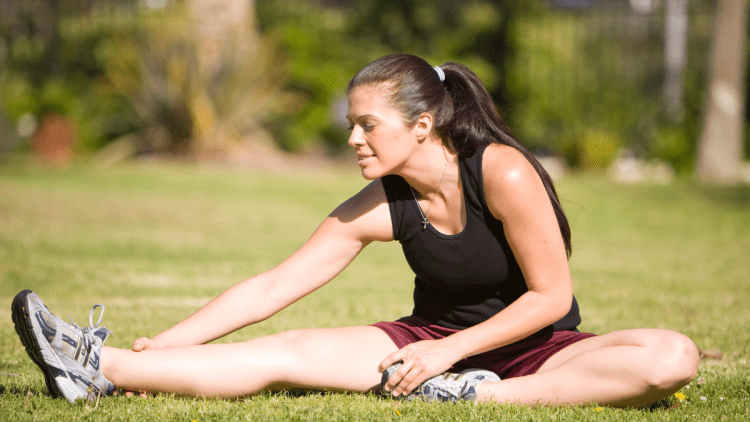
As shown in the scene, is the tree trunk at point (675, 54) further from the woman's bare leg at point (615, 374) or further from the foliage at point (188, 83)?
the woman's bare leg at point (615, 374)

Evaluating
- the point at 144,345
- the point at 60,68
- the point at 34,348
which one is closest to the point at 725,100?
the point at 144,345

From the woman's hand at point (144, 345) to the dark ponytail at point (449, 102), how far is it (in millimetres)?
1203

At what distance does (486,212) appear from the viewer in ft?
9.50

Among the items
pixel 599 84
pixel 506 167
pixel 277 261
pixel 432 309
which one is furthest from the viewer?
pixel 599 84

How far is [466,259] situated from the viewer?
2900 mm

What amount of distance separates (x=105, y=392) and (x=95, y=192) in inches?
347

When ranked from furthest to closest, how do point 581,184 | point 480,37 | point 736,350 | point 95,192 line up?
point 480,37 → point 581,184 → point 95,192 → point 736,350

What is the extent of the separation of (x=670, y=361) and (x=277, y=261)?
16.3ft

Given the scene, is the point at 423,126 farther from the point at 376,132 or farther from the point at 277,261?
the point at 277,261

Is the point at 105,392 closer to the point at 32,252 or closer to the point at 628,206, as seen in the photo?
the point at 32,252

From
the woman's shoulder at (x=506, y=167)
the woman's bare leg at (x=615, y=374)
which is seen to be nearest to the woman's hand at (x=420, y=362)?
the woman's bare leg at (x=615, y=374)

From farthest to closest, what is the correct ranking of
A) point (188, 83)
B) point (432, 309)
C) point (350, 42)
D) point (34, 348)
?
point (350, 42) → point (188, 83) → point (432, 309) → point (34, 348)

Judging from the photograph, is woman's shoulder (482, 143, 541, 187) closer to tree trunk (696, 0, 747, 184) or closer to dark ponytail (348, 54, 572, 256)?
dark ponytail (348, 54, 572, 256)

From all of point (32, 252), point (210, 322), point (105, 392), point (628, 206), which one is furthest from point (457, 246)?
point (628, 206)
